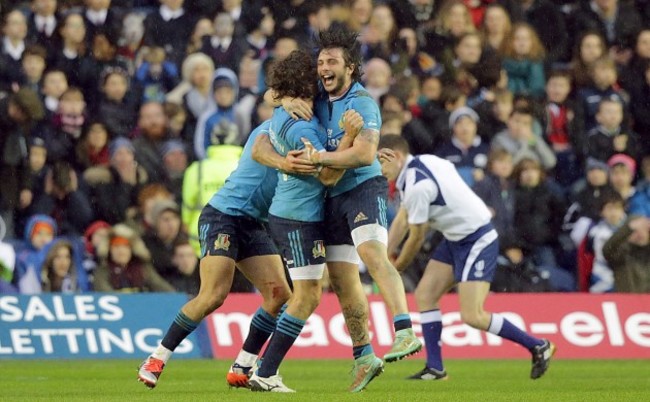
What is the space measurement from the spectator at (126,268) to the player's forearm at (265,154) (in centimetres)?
670

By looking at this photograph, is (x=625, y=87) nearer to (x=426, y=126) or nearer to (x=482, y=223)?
(x=426, y=126)

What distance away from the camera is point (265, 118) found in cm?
1938

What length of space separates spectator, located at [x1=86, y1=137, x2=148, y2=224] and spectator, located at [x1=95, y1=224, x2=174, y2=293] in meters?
0.83

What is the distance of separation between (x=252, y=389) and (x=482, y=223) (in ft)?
11.4

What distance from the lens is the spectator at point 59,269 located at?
58.6ft

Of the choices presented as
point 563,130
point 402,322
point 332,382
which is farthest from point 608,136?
point 402,322

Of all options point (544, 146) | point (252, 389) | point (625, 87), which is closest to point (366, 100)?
point (252, 389)

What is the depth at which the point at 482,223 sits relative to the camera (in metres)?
14.2

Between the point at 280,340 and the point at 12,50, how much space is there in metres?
9.70

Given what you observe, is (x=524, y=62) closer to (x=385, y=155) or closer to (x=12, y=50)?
(x=12, y=50)

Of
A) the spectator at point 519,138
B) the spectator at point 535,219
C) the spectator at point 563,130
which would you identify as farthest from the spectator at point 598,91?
the spectator at point 535,219

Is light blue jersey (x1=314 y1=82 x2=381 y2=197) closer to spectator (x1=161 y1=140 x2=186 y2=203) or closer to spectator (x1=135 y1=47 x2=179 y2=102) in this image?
spectator (x1=161 y1=140 x2=186 y2=203)

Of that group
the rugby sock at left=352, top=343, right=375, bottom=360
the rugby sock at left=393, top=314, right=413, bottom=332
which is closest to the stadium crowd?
the rugby sock at left=352, top=343, right=375, bottom=360

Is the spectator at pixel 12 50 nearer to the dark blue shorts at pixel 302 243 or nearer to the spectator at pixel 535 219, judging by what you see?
the spectator at pixel 535 219
